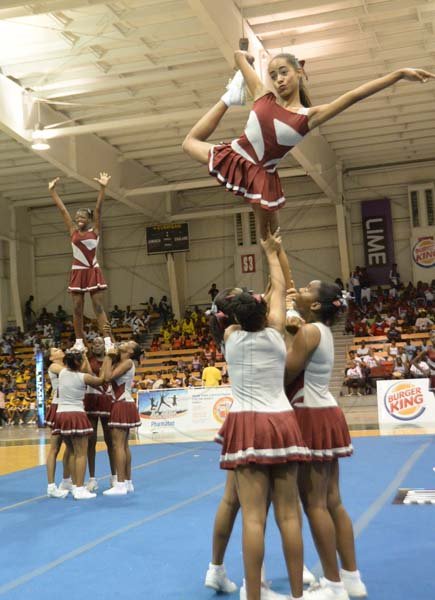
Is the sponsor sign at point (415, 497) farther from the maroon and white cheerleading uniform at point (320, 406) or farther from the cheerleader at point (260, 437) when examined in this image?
the cheerleader at point (260, 437)

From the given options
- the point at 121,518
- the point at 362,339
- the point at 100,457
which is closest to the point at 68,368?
the point at 121,518

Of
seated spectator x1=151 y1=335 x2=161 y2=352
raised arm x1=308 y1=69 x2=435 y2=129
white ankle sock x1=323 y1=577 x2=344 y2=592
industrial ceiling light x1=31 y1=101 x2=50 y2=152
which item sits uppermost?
industrial ceiling light x1=31 y1=101 x2=50 y2=152

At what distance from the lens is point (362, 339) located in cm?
1997

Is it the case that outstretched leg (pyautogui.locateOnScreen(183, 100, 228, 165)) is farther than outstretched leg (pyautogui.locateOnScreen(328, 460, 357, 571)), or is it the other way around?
outstretched leg (pyautogui.locateOnScreen(328, 460, 357, 571))

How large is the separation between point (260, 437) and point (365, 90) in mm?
1676

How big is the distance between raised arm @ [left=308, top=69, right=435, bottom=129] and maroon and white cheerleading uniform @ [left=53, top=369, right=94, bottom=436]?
5.08m

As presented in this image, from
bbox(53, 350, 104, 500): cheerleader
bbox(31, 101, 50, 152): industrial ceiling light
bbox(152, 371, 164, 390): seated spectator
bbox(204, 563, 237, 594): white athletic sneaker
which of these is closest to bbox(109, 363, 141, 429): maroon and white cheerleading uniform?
bbox(53, 350, 104, 500): cheerleader

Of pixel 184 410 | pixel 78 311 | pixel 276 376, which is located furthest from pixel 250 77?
pixel 184 410

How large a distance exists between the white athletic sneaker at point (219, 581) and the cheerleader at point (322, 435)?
1.95 ft

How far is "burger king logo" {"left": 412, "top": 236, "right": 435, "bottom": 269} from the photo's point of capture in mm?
23406

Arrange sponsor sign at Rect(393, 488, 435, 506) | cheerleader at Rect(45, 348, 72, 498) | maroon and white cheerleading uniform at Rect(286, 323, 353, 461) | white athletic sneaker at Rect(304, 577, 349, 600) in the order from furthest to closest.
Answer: cheerleader at Rect(45, 348, 72, 498), sponsor sign at Rect(393, 488, 435, 506), maroon and white cheerleading uniform at Rect(286, 323, 353, 461), white athletic sneaker at Rect(304, 577, 349, 600)

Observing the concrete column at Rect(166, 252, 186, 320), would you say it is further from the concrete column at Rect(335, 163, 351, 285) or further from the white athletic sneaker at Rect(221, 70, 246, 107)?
the white athletic sneaker at Rect(221, 70, 246, 107)

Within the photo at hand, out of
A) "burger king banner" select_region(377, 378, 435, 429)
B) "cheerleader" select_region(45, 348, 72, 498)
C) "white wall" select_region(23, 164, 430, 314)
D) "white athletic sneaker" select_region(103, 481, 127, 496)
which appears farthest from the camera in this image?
"white wall" select_region(23, 164, 430, 314)

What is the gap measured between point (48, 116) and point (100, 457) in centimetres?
859
